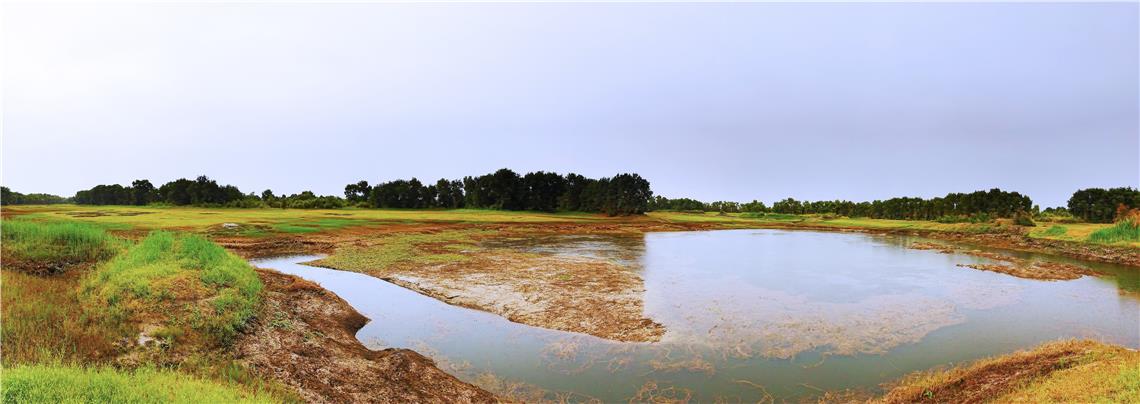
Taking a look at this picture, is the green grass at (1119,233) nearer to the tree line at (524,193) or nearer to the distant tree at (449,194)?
the tree line at (524,193)

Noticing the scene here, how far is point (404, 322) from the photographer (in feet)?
45.4

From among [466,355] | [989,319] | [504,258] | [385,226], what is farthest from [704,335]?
[385,226]

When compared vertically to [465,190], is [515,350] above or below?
below

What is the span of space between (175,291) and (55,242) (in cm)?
615

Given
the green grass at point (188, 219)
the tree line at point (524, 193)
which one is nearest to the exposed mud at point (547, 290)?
the green grass at point (188, 219)

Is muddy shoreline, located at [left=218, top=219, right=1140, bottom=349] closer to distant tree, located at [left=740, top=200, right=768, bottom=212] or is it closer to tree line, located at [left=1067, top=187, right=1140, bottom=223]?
tree line, located at [left=1067, top=187, right=1140, bottom=223]

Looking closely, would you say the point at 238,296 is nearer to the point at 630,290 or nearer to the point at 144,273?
the point at 144,273

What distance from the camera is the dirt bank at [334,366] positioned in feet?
25.8

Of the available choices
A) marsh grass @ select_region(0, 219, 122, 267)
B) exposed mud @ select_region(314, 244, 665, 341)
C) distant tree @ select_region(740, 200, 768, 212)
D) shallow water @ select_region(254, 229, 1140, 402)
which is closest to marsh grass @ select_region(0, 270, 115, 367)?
marsh grass @ select_region(0, 219, 122, 267)

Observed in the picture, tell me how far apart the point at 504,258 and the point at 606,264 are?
6.39m

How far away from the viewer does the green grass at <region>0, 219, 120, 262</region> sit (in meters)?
11.3

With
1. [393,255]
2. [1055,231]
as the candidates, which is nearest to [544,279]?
[393,255]

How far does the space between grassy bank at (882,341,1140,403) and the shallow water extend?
133cm

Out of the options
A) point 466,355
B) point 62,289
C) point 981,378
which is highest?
point 62,289
